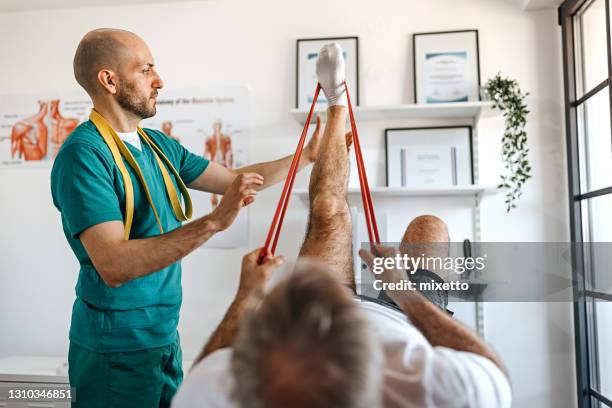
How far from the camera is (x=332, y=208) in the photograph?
1.38 meters

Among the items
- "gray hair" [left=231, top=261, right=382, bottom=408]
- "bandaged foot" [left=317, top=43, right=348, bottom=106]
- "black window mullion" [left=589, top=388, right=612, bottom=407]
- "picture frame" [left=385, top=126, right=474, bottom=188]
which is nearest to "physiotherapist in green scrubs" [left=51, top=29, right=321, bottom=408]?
"bandaged foot" [left=317, top=43, right=348, bottom=106]

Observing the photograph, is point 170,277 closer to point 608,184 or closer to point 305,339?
point 305,339

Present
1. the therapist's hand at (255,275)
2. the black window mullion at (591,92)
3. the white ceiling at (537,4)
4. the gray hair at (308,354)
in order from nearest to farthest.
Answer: the gray hair at (308,354), the therapist's hand at (255,275), the black window mullion at (591,92), the white ceiling at (537,4)

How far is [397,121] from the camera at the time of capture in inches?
99.9

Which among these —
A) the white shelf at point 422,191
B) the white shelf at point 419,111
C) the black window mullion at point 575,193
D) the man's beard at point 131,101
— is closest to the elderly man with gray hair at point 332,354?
the man's beard at point 131,101

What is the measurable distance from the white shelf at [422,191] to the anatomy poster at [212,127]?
0.40 m

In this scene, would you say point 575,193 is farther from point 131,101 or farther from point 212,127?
point 131,101

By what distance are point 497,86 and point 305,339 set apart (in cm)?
197

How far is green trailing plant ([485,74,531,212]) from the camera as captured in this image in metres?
2.32

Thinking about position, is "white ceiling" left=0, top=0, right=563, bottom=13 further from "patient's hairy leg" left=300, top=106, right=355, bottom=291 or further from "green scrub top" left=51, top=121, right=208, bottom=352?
"patient's hairy leg" left=300, top=106, right=355, bottom=291

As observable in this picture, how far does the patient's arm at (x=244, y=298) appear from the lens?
939 mm

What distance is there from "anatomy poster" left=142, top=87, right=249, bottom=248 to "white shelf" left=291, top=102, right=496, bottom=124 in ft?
1.06

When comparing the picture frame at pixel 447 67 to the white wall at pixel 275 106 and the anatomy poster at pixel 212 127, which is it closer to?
the white wall at pixel 275 106

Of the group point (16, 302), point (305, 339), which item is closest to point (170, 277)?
point (305, 339)
